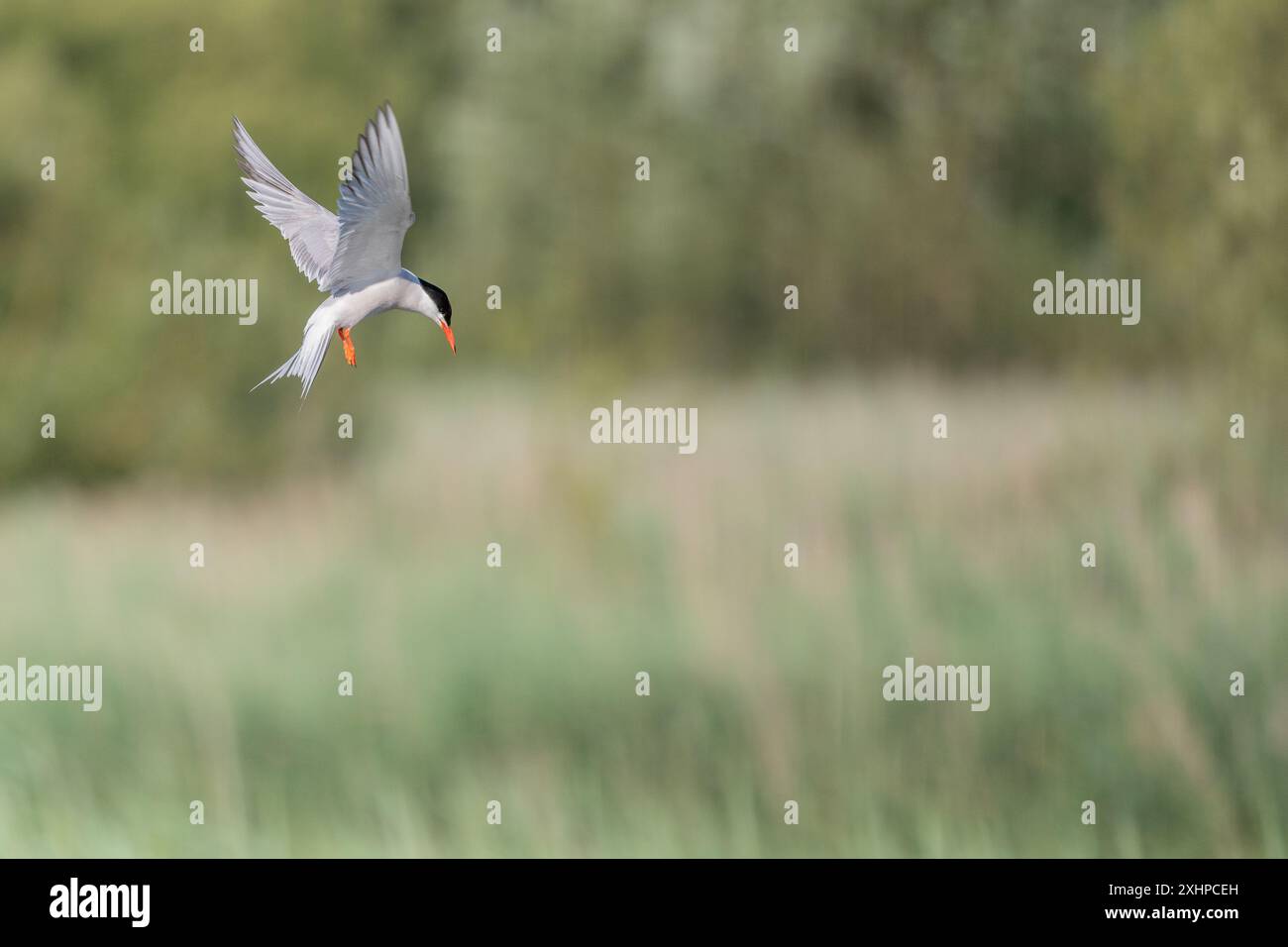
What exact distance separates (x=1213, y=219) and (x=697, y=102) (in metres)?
7.19

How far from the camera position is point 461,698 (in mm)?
8070

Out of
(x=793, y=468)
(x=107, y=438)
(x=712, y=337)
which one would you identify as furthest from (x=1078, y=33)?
(x=107, y=438)

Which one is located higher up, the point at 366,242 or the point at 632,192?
the point at 632,192

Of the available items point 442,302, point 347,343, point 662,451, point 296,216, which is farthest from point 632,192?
point 347,343

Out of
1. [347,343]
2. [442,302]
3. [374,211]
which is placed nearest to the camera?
[347,343]

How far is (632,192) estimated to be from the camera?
1509 centimetres

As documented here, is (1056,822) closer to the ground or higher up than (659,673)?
closer to the ground

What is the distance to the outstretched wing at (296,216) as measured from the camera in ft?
10.2

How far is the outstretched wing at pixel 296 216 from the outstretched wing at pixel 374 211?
4.8 inches

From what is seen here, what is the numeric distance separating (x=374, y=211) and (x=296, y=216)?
39cm

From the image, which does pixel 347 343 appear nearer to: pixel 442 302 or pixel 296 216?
pixel 442 302

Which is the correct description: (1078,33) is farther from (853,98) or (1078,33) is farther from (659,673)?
(659,673)

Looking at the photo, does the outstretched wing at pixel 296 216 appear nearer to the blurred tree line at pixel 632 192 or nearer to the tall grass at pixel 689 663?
the tall grass at pixel 689 663

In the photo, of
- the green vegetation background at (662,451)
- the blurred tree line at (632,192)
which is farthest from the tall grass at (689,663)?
the blurred tree line at (632,192)
